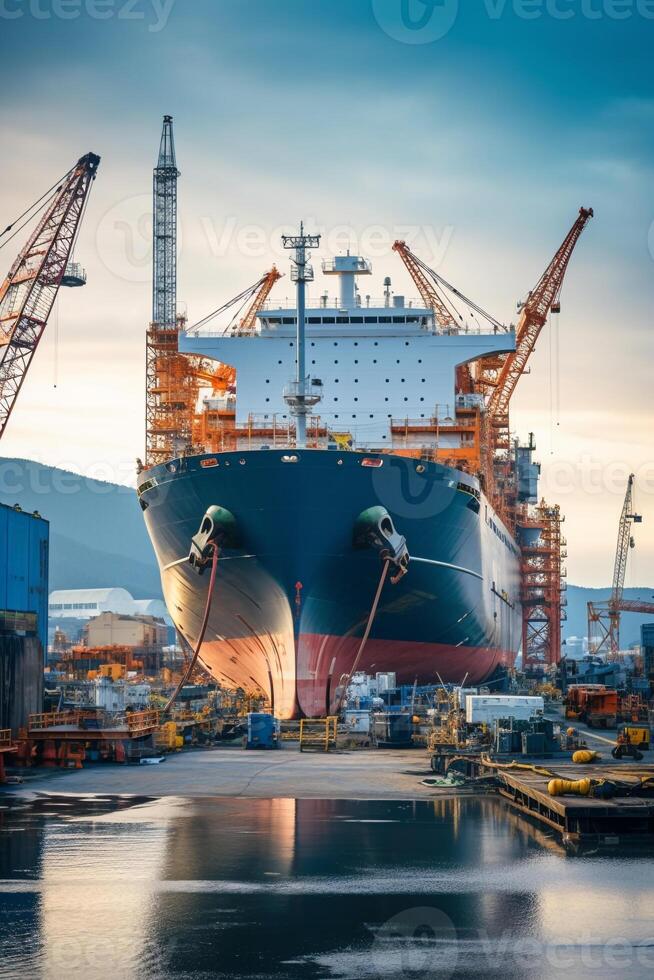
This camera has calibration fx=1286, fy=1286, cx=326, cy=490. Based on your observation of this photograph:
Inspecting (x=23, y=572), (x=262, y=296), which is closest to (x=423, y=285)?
(x=262, y=296)

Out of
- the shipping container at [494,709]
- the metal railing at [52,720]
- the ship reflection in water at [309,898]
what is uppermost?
the shipping container at [494,709]

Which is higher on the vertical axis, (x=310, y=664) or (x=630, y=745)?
(x=310, y=664)

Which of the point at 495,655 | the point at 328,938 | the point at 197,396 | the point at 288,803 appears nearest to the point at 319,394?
the point at 288,803

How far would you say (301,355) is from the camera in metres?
33.8

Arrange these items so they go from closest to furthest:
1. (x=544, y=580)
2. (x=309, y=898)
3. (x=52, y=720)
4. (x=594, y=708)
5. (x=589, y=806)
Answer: (x=309, y=898)
(x=589, y=806)
(x=52, y=720)
(x=594, y=708)
(x=544, y=580)

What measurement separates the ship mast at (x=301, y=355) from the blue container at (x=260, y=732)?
7.68 meters

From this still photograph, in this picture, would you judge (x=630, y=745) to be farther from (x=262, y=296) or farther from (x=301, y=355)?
(x=262, y=296)

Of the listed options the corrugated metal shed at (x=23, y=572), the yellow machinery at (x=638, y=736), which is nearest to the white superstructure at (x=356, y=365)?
the corrugated metal shed at (x=23, y=572)

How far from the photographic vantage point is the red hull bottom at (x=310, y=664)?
31984 mm

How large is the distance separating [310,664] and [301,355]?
26.5ft

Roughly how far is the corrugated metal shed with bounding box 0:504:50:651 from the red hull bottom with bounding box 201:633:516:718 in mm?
5821

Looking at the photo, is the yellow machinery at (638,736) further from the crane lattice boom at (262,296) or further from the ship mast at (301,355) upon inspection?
the crane lattice boom at (262,296)

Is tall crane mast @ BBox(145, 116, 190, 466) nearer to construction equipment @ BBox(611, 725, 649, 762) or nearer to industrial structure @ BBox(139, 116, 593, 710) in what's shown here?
industrial structure @ BBox(139, 116, 593, 710)

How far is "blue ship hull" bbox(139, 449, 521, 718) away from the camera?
1246 inches
